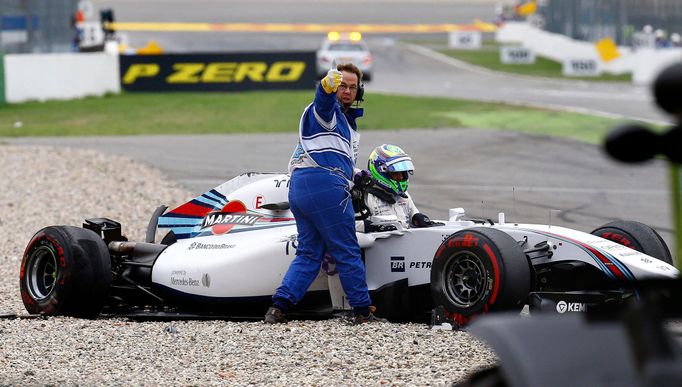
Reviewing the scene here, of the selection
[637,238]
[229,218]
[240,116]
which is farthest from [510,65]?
[637,238]

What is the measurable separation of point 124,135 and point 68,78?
23.4 feet

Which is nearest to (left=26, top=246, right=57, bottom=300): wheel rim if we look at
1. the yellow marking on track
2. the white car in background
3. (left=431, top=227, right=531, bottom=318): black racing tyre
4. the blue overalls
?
the blue overalls

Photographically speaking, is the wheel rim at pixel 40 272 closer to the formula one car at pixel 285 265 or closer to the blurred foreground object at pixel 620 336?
the formula one car at pixel 285 265

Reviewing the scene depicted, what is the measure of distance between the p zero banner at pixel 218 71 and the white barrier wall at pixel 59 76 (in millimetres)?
702

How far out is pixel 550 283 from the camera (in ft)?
24.3

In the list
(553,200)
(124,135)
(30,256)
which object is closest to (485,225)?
(30,256)

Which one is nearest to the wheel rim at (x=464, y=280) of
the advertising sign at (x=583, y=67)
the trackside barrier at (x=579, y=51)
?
the trackside barrier at (x=579, y=51)

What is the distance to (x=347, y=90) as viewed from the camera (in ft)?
26.0

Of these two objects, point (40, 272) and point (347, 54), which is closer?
point (40, 272)

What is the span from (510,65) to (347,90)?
3821 centimetres

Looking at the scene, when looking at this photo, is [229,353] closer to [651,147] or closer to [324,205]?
[324,205]

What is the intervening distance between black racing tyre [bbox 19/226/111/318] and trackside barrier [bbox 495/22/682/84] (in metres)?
17.7

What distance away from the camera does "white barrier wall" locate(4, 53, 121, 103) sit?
90.6ft

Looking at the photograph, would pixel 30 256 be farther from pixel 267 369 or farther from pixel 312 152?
pixel 267 369
